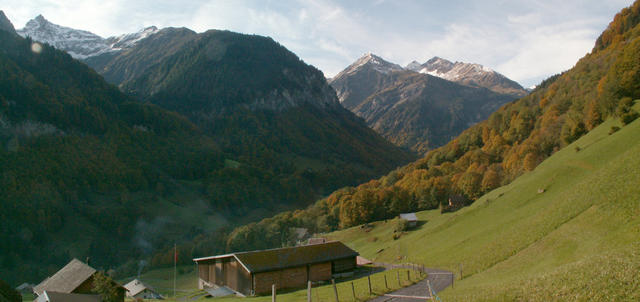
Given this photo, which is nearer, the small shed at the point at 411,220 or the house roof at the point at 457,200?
the small shed at the point at 411,220

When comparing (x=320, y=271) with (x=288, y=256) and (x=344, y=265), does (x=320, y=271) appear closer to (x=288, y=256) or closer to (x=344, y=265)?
(x=344, y=265)

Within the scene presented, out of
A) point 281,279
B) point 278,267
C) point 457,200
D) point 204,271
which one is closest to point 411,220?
point 457,200

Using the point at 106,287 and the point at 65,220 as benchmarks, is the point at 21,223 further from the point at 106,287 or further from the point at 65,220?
the point at 106,287

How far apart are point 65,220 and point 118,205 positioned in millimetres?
24160

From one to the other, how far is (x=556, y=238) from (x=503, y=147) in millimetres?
94723

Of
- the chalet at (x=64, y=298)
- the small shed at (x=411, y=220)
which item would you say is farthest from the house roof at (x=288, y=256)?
the small shed at (x=411, y=220)

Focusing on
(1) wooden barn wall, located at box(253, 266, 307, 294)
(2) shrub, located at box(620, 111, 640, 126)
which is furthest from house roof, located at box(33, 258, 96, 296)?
(2) shrub, located at box(620, 111, 640, 126)

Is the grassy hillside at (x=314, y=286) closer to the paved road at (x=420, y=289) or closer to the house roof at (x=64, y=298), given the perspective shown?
the paved road at (x=420, y=289)

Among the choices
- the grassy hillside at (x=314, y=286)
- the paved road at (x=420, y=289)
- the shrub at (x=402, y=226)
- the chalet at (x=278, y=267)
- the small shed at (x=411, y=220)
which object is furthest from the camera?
the small shed at (x=411, y=220)

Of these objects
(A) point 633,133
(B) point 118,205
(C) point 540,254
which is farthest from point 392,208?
(B) point 118,205

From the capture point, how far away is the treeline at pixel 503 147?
76750 mm

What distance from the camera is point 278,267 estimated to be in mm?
49000

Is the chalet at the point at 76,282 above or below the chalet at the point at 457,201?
below

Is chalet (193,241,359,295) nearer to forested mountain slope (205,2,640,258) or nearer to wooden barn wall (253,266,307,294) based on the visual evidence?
wooden barn wall (253,266,307,294)
